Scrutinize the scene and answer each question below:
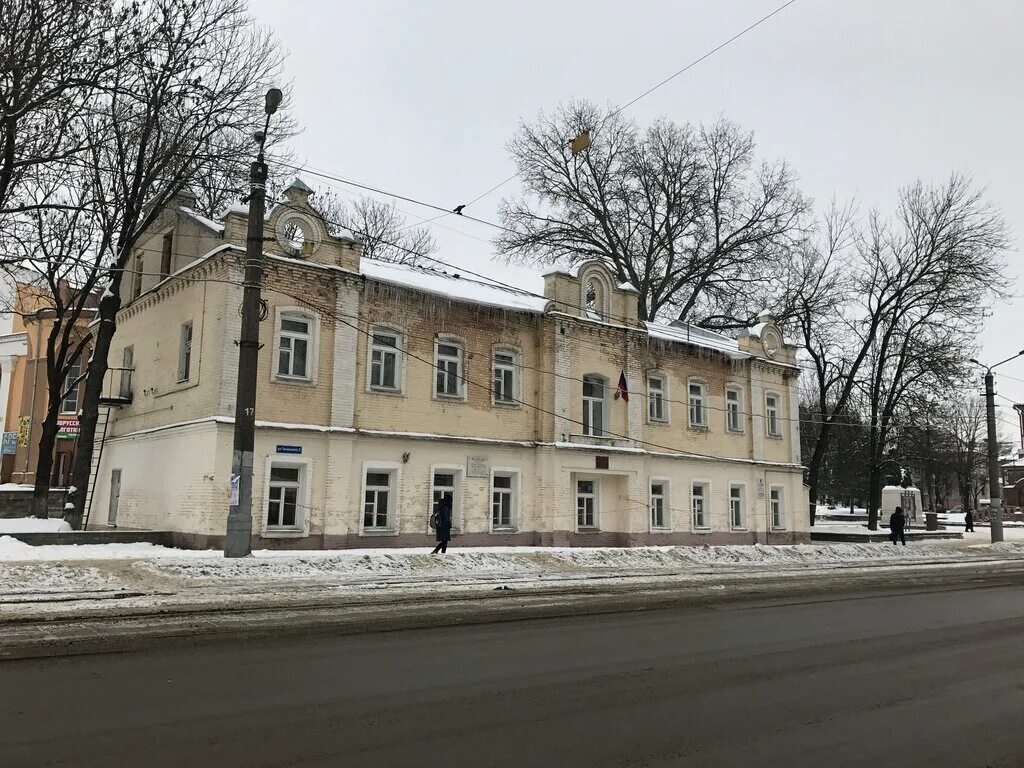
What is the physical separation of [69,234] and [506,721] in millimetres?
20805

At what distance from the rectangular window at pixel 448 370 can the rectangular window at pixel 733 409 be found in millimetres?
12143

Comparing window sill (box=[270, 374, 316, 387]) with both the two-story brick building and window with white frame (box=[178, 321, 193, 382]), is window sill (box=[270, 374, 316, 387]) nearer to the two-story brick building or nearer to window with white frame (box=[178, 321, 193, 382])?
the two-story brick building

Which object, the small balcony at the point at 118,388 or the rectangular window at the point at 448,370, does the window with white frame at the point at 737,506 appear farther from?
the small balcony at the point at 118,388

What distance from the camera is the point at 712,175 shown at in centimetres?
4219

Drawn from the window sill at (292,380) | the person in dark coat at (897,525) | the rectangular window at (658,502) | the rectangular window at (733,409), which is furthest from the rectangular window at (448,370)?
the person in dark coat at (897,525)

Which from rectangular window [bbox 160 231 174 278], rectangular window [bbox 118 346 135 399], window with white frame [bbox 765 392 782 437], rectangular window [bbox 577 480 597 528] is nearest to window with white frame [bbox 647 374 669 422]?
rectangular window [bbox 577 480 597 528]

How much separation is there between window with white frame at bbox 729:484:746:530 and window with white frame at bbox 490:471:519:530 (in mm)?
10111

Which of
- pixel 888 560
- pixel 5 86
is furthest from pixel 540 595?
pixel 888 560

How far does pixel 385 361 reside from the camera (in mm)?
23000

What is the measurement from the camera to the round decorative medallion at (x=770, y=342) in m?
33.1

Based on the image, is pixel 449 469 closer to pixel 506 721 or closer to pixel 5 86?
pixel 5 86

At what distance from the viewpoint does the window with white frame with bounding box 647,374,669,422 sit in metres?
29.0

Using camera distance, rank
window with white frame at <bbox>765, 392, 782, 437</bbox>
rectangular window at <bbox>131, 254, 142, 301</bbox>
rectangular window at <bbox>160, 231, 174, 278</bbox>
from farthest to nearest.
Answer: window with white frame at <bbox>765, 392, 782, 437</bbox>
rectangular window at <bbox>131, 254, 142, 301</bbox>
rectangular window at <bbox>160, 231, 174, 278</bbox>

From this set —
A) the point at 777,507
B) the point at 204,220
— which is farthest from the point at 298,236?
the point at 777,507
